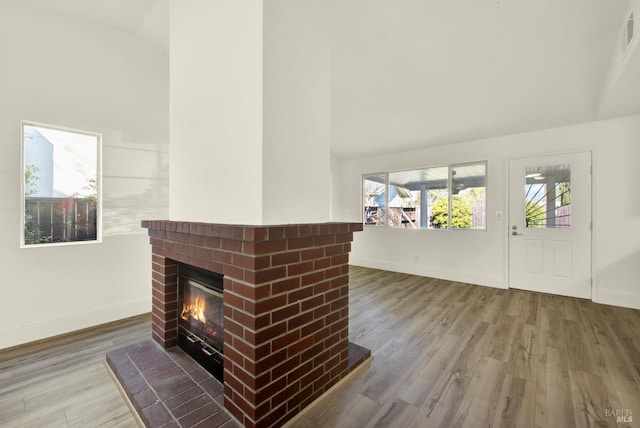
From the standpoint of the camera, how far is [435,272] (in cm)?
486

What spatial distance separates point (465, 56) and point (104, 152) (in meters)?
3.99

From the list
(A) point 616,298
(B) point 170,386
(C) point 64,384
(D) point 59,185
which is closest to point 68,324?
(C) point 64,384

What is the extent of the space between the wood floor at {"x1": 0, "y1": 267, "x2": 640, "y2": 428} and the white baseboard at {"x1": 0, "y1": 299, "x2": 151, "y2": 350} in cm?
13

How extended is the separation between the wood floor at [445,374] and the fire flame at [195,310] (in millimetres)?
614

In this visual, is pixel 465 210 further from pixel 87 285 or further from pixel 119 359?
pixel 87 285

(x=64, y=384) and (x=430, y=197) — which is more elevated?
(x=430, y=197)

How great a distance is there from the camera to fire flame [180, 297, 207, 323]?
1964 mm

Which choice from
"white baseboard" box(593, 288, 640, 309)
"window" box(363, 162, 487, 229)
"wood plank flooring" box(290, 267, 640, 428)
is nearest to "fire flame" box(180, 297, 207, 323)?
"wood plank flooring" box(290, 267, 640, 428)

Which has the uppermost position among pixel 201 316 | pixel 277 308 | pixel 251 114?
pixel 251 114

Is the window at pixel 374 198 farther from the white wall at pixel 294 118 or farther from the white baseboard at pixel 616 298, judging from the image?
the white wall at pixel 294 118

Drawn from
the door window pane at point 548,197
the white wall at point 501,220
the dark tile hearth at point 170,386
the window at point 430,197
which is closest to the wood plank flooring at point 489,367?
the dark tile hearth at point 170,386

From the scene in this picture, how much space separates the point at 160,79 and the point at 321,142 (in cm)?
275

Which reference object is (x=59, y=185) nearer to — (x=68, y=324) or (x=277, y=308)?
(x=68, y=324)

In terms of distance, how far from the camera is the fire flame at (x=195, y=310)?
6.44ft
